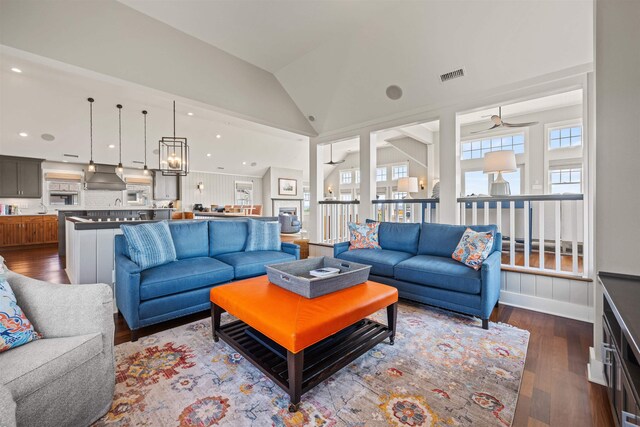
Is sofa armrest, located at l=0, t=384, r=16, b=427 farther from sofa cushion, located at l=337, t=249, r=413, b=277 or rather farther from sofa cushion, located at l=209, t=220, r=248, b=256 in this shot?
sofa cushion, located at l=337, t=249, r=413, b=277

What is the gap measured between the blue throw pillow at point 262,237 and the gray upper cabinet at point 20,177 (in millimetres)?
7517

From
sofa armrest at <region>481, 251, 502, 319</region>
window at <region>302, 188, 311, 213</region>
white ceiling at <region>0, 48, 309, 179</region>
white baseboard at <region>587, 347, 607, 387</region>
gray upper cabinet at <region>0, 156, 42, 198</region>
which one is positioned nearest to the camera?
white baseboard at <region>587, 347, 607, 387</region>

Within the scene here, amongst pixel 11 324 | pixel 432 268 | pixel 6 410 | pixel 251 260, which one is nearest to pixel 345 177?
pixel 251 260

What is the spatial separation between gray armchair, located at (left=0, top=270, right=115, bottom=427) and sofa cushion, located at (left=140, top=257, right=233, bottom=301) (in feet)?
2.98

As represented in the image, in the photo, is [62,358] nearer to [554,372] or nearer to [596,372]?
[554,372]

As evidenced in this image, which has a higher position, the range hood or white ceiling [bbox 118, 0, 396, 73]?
white ceiling [bbox 118, 0, 396, 73]

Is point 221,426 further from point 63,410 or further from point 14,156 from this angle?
point 14,156

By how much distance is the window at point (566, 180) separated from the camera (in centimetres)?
559

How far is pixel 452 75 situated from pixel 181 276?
394cm

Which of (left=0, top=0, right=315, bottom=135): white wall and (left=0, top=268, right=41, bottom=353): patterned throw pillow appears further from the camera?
(left=0, top=0, right=315, bottom=135): white wall

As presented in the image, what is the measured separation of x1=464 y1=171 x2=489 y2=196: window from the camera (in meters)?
6.88

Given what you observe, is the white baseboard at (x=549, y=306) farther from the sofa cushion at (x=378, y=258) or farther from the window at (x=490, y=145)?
the window at (x=490, y=145)

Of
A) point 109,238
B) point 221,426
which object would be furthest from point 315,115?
point 221,426

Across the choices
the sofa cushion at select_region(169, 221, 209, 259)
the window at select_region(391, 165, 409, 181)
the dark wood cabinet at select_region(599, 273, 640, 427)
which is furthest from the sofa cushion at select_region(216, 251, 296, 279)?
the window at select_region(391, 165, 409, 181)
